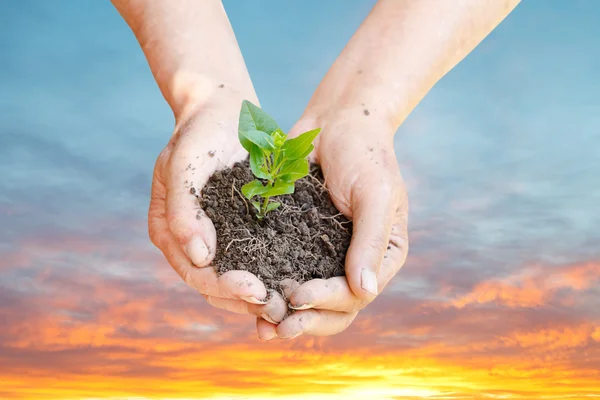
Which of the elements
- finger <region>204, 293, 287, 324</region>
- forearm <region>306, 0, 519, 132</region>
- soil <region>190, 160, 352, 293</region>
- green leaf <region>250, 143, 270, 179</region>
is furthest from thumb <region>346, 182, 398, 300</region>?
forearm <region>306, 0, 519, 132</region>

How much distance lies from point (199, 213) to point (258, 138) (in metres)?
0.35

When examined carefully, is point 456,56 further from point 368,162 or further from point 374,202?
point 374,202

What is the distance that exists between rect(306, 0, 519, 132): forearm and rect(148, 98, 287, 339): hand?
426 mm

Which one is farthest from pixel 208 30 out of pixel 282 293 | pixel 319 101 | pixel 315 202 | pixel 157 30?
pixel 282 293

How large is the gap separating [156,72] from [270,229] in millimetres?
955

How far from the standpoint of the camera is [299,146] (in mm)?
1721

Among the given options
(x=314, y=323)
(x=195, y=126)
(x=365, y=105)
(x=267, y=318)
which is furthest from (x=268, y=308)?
(x=365, y=105)

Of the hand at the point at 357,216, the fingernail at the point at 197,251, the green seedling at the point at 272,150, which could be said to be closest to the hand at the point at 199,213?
the fingernail at the point at 197,251

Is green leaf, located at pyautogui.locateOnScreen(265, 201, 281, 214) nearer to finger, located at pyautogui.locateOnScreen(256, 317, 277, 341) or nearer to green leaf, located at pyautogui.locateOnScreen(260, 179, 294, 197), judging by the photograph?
green leaf, located at pyautogui.locateOnScreen(260, 179, 294, 197)

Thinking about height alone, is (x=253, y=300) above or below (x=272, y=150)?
below

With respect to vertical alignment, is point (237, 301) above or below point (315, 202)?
below

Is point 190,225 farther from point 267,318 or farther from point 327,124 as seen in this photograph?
point 327,124

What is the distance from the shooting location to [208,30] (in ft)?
7.59

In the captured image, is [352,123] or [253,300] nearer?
[253,300]
